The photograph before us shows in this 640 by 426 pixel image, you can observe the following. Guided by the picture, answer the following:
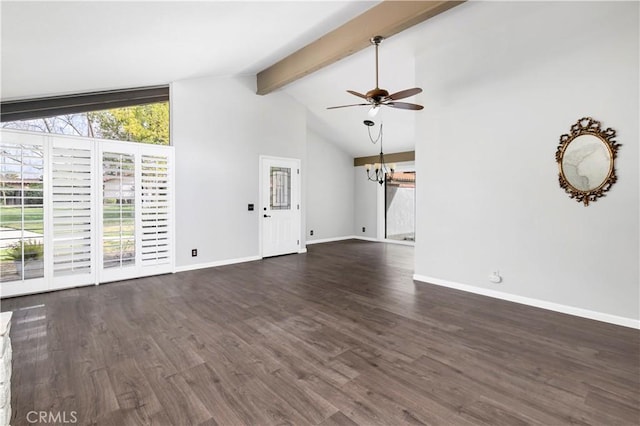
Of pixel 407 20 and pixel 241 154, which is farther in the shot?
pixel 241 154

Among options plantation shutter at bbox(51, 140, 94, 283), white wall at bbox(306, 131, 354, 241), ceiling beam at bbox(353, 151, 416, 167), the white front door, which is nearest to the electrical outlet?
the white front door

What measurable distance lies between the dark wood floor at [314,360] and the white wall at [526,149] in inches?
17.3

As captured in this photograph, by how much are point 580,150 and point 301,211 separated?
16.3 ft

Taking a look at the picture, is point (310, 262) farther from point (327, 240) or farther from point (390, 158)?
point (390, 158)

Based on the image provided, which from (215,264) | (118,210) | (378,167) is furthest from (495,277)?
(118,210)

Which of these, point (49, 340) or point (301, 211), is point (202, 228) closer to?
point (301, 211)

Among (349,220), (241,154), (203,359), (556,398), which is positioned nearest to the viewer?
(556,398)

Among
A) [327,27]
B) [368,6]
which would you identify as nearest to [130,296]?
[327,27]

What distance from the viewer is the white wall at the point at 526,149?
307cm

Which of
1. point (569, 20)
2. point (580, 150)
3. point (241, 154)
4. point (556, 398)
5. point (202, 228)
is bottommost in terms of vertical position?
point (556, 398)

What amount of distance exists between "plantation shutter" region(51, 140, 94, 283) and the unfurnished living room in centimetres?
3

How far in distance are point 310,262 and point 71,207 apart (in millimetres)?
3796

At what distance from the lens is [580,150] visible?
328 cm

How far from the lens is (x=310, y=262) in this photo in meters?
6.05
